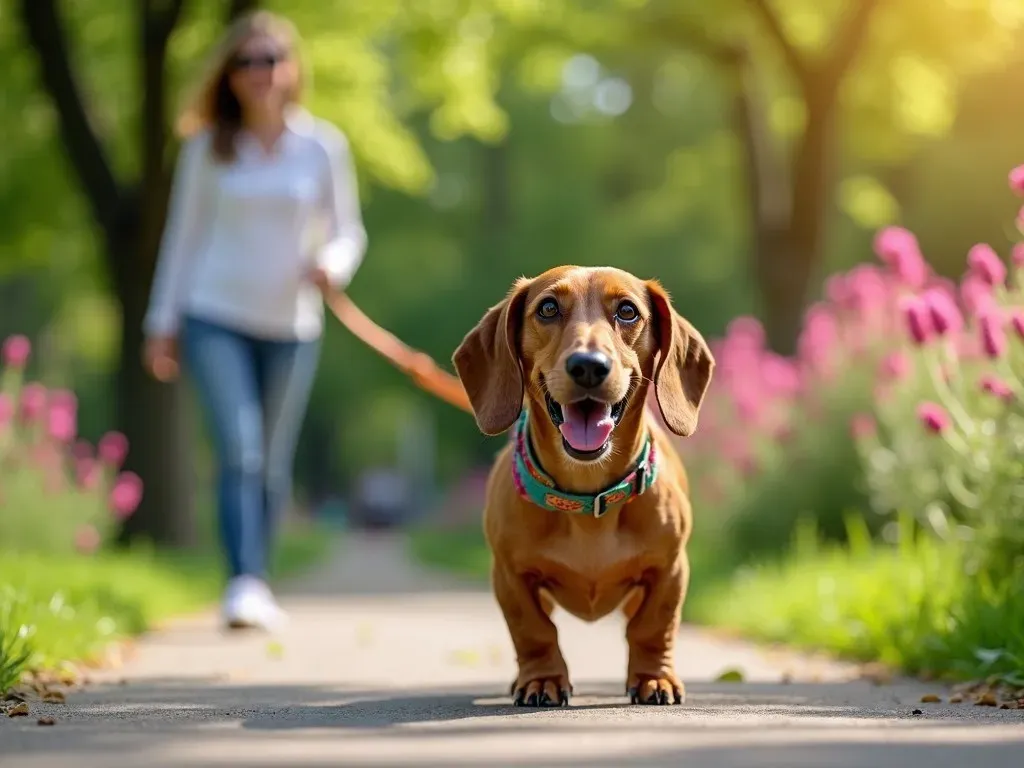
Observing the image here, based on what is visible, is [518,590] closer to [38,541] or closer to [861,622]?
[861,622]

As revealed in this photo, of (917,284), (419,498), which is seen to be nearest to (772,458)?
(917,284)

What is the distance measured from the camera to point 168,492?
41.8 ft

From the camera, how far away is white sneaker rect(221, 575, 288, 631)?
7.01 m

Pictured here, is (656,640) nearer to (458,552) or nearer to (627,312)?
(627,312)

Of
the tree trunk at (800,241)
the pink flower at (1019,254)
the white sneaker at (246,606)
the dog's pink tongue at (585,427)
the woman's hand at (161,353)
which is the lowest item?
the white sneaker at (246,606)

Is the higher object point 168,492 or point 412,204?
point 412,204

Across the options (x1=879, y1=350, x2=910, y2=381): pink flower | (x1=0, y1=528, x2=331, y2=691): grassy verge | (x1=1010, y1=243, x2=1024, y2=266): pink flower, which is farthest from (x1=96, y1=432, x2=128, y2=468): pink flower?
(x1=1010, y1=243, x2=1024, y2=266): pink flower

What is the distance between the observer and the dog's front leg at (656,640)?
4355mm

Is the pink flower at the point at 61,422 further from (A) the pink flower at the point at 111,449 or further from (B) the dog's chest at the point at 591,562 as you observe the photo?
(B) the dog's chest at the point at 591,562

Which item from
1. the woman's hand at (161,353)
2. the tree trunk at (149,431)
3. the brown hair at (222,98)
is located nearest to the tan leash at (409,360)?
the woman's hand at (161,353)

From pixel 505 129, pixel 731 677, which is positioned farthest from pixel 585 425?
pixel 505 129

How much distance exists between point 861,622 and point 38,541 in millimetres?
5714

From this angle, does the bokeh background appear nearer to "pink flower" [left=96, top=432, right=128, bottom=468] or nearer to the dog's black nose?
"pink flower" [left=96, top=432, right=128, bottom=468]

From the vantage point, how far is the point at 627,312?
4391mm
